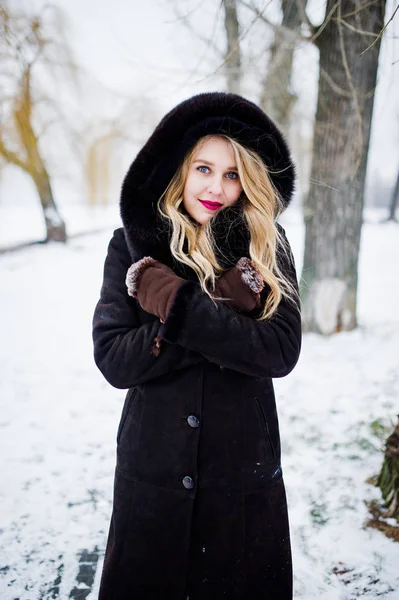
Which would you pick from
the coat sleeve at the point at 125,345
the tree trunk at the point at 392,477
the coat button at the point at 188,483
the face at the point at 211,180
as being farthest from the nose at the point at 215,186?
the tree trunk at the point at 392,477

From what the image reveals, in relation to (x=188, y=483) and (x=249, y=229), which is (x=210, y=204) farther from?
(x=188, y=483)

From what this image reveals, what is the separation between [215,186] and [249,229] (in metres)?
0.20

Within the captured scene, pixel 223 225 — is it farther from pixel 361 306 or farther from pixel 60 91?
pixel 60 91

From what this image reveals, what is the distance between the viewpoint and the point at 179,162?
1610mm

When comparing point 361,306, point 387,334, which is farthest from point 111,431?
point 361,306

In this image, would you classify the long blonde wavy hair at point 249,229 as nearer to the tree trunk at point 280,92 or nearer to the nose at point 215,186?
the nose at point 215,186

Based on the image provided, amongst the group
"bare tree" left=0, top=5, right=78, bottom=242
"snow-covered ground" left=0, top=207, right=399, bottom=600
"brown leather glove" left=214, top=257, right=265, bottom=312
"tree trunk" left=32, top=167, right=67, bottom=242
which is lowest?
"snow-covered ground" left=0, top=207, right=399, bottom=600

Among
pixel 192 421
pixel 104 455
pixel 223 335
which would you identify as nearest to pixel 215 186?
pixel 223 335

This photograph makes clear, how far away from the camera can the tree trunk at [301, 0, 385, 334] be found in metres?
4.12

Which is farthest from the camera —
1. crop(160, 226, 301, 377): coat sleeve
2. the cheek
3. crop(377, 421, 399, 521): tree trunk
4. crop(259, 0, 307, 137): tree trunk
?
crop(259, 0, 307, 137): tree trunk

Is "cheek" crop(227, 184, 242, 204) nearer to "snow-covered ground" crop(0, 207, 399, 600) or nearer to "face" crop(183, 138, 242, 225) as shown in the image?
"face" crop(183, 138, 242, 225)

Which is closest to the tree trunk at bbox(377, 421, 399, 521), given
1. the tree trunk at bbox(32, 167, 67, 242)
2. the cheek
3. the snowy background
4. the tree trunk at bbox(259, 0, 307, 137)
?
the snowy background

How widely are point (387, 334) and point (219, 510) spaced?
4.15m

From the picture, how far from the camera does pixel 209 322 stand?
4.31 feet
